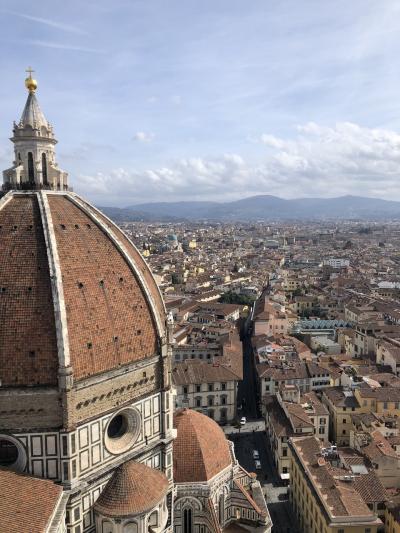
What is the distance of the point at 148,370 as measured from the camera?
72.0 ft

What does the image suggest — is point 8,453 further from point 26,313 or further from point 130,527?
point 130,527

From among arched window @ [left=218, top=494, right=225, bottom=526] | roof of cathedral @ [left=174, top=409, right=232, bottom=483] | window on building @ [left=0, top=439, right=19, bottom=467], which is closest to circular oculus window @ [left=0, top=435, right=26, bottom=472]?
window on building @ [left=0, top=439, right=19, bottom=467]

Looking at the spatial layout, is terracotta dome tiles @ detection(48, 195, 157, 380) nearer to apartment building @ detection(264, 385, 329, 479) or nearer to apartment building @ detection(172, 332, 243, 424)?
apartment building @ detection(264, 385, 329, 479)

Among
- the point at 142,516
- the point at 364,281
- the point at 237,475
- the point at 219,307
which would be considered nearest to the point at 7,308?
the point at 142,516

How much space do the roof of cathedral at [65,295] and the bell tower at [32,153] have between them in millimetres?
692

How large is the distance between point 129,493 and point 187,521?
21.6ft

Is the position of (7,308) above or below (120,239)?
below

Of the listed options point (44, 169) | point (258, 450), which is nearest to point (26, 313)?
point (44, 169)

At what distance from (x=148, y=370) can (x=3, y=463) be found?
6345 mm

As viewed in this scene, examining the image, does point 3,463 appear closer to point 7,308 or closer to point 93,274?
point 7,308

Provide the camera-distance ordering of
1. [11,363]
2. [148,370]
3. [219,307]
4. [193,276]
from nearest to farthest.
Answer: [11,363] → [148,370] → [219,307] → [193,276]

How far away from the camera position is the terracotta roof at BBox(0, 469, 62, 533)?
16578 millimetres

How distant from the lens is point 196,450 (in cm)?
2541

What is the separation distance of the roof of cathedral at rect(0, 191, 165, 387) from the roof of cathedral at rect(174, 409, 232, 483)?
19.3 feet
